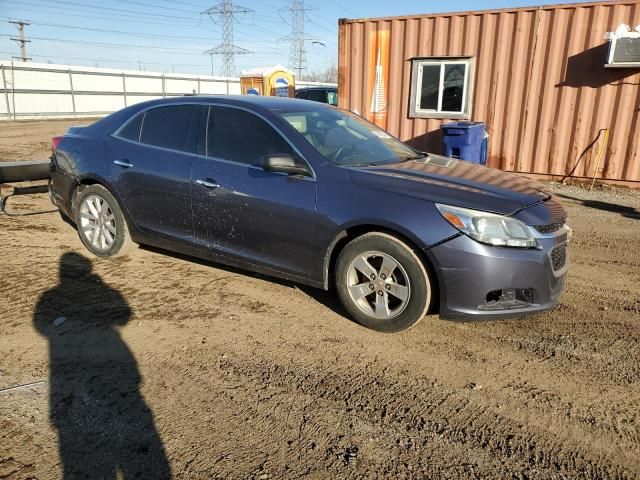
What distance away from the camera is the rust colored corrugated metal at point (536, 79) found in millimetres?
8789

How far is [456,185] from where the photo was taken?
133 inches

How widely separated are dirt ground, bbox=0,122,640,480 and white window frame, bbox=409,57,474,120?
21.0ft

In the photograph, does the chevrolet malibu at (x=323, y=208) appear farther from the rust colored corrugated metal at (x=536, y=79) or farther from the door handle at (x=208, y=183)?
the rust colored corrugated metal at (x=536, y=79)

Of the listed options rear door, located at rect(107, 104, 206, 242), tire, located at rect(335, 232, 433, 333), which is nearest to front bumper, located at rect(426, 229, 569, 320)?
tire, located at rect(335, 232, 433, 333)

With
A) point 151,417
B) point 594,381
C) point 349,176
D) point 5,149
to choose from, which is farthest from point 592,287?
point 5,149

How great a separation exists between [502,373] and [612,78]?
26.5 feet

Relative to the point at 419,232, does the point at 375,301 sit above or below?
below

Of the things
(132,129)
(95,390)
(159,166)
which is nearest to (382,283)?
(95,390)

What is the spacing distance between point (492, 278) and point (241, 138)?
7.46 feet

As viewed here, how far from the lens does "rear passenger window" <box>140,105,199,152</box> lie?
4281 millimetres

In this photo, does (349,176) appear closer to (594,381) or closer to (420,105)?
(594,381)

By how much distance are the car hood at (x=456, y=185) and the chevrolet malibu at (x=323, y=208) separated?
0.5 inches

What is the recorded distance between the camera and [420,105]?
10539mm

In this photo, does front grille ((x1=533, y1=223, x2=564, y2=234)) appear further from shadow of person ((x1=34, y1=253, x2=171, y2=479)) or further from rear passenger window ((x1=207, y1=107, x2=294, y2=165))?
shadow of person ((x1=34, y1=253, x2=171, y2=479))
